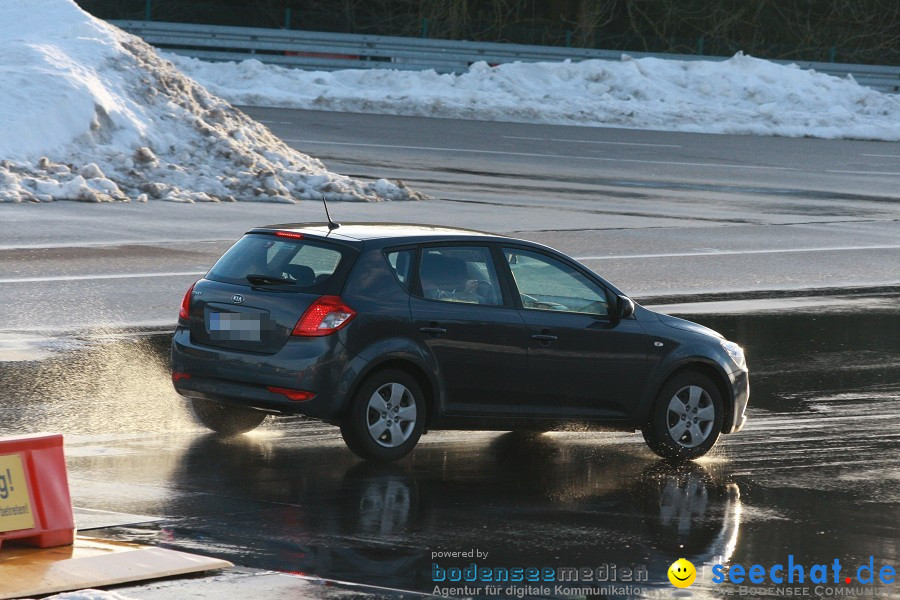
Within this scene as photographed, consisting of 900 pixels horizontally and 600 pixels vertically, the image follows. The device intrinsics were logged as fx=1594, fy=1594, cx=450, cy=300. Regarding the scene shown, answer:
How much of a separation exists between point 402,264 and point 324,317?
665 mm

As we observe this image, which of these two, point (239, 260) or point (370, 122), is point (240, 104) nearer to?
point (370, 122)

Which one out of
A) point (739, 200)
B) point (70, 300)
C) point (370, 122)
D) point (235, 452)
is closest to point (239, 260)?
point (235, 452)

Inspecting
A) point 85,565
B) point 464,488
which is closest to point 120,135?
point 464,488

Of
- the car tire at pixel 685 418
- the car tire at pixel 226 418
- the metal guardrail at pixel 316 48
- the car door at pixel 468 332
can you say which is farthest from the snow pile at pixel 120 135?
the metal guardrail at pixel 316 48

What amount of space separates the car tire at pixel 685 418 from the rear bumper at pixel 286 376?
2.13 metres

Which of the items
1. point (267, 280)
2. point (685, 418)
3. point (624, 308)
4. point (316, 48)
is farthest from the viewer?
point (316, 48)

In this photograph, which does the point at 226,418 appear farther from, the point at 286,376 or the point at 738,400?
the point at 738,400

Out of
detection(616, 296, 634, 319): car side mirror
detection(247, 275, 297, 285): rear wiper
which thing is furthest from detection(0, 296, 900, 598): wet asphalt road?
detection(247, 275, 297, 285): rear wiper

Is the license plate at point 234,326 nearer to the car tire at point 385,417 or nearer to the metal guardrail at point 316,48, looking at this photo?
the car tire at point 385,417

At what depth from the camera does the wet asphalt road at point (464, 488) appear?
727cm

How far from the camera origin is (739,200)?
87.5 ft

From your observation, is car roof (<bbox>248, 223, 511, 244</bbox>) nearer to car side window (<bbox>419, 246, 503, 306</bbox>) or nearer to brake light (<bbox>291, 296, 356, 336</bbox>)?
car side window (<bbox>419, 246, 503, 306</bbox>)

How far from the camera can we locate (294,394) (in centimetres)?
880

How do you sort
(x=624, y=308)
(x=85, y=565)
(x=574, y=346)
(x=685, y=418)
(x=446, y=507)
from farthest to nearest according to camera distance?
(x=685, y=418)
(x=624, y=308)
(x=574, y=346)
(x=446, y=507)
(x=85, y=565)
